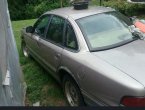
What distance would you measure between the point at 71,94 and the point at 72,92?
0.10m

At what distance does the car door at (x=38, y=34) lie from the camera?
607 centimetres

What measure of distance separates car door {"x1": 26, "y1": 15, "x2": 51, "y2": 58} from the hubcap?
54.1 inches

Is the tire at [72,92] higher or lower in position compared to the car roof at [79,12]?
lower

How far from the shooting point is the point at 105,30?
15.9 feet

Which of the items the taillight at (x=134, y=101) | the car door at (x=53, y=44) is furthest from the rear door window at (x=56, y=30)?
the taillight at (x=134, y=101)

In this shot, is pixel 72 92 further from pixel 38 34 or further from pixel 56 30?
pixel 38 34

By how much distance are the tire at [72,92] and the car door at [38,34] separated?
4.39 feet

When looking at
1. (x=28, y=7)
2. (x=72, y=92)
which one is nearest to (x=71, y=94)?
(x=72, y=92)

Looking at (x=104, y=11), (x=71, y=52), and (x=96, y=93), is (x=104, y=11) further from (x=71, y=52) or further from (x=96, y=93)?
(x=96, y=93)

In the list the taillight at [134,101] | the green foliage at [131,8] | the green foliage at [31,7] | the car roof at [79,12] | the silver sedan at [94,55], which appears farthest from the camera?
the green foliage at [31,7]

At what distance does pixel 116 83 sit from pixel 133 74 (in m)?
0.23

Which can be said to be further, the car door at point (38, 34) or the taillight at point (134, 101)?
the car door at point (38, 34)

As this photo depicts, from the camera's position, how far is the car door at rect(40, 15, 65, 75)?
5.14m

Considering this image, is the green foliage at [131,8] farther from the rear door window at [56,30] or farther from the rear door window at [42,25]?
the rear door window at [56,30]
